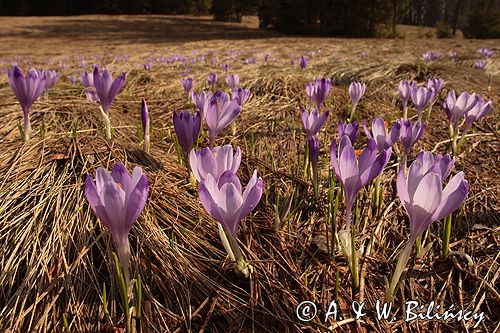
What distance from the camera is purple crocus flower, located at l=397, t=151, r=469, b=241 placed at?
2.91ft

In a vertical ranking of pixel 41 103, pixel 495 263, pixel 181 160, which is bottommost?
pixel 495 263

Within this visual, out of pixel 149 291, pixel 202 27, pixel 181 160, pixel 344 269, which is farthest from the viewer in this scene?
pixel 202 27

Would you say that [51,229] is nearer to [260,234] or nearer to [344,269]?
[260,234]

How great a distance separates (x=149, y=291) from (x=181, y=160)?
2.93ft

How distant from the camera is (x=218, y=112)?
1.61 meters

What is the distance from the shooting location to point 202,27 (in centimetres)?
2444

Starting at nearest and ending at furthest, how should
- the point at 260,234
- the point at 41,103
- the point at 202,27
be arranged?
the point at 260,234, the point at 41,103, the point at 202,27

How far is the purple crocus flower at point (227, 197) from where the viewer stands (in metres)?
0.93

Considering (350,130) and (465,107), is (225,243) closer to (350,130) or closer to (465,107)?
(350,130)

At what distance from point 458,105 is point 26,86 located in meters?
2.12

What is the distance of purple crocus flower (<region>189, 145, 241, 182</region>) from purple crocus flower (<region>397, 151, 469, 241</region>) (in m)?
0.48

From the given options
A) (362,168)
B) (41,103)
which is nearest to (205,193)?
(362,168)

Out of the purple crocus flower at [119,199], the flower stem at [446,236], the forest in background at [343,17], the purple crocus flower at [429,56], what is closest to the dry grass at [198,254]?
the flower stem at [446,236]

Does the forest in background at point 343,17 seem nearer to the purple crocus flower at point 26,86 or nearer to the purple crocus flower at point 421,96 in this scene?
the purple crocus flower at point 421,96
